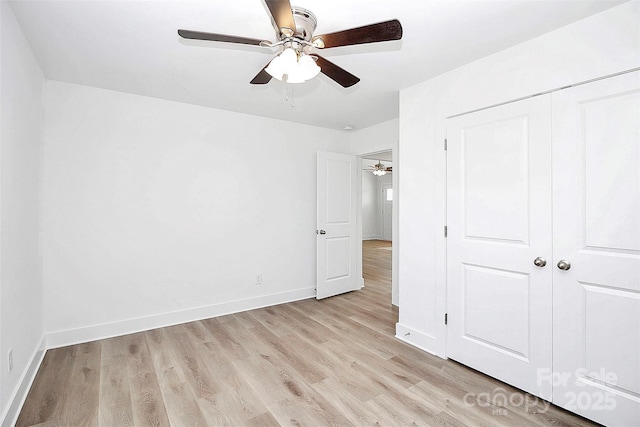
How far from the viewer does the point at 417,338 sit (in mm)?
2861

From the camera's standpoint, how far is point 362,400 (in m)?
2.05

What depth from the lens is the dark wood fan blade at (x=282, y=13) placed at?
1.30m

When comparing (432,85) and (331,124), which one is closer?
(432,85)

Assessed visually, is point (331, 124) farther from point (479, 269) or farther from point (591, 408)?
point (591, 408)

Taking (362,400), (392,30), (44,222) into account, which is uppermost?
(392,30)

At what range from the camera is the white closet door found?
1709 millimetres

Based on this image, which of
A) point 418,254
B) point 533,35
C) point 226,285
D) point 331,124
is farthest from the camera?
point 331,124

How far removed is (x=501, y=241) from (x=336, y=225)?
2478 millimetres

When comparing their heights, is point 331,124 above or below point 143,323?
above

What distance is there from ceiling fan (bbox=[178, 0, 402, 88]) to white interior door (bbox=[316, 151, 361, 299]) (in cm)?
258

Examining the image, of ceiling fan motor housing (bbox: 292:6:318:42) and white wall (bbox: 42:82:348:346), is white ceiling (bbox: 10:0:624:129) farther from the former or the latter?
white wall (bbox: 42:82:348:346)

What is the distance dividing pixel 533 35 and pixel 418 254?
6.16ft

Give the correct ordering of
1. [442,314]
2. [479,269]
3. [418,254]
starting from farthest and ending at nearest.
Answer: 1. [418,254]
2. [442,314]
3. [479,269]

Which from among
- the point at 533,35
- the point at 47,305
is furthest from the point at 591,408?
the point at 47,305
